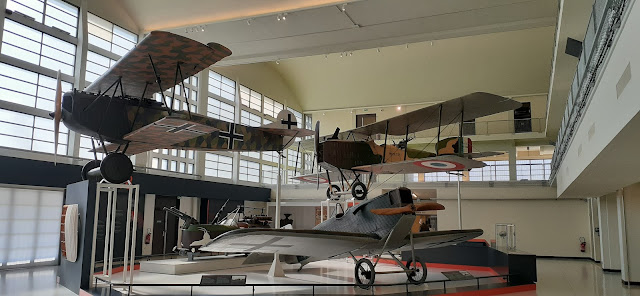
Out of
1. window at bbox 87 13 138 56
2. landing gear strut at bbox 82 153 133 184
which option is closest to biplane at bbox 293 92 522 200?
landing gear strut at bbox 82 153 133 184

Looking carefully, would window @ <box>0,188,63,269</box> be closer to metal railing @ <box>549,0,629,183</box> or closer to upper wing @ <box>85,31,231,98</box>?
upper wing @ <box>85,31,231,98</box>

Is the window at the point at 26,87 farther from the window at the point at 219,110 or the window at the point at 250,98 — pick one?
the window at the point at 250,98

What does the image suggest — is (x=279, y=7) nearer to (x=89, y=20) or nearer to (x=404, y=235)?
(x=89, y=20)

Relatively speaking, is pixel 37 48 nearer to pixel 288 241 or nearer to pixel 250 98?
pixel 288 241

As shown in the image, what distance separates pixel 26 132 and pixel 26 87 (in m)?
1.38

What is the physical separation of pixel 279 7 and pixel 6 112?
28.5 ft

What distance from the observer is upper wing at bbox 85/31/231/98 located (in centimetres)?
731

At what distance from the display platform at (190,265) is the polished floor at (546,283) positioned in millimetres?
624

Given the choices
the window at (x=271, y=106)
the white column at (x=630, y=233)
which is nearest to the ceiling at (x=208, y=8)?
the white column at (x=630, y=233)

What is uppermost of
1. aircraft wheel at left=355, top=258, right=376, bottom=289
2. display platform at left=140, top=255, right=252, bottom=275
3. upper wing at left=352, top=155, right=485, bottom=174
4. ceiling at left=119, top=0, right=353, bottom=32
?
ceiling at left=119, top=0, right=353, bottom=32

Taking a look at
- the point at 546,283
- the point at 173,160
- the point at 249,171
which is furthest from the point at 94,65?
the point at 546,283

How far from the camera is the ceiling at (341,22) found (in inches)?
543

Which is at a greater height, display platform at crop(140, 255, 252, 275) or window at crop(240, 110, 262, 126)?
window at crop(240, 110, 262, 126)

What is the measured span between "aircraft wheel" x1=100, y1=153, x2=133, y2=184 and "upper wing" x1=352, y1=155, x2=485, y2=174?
5.67 m
